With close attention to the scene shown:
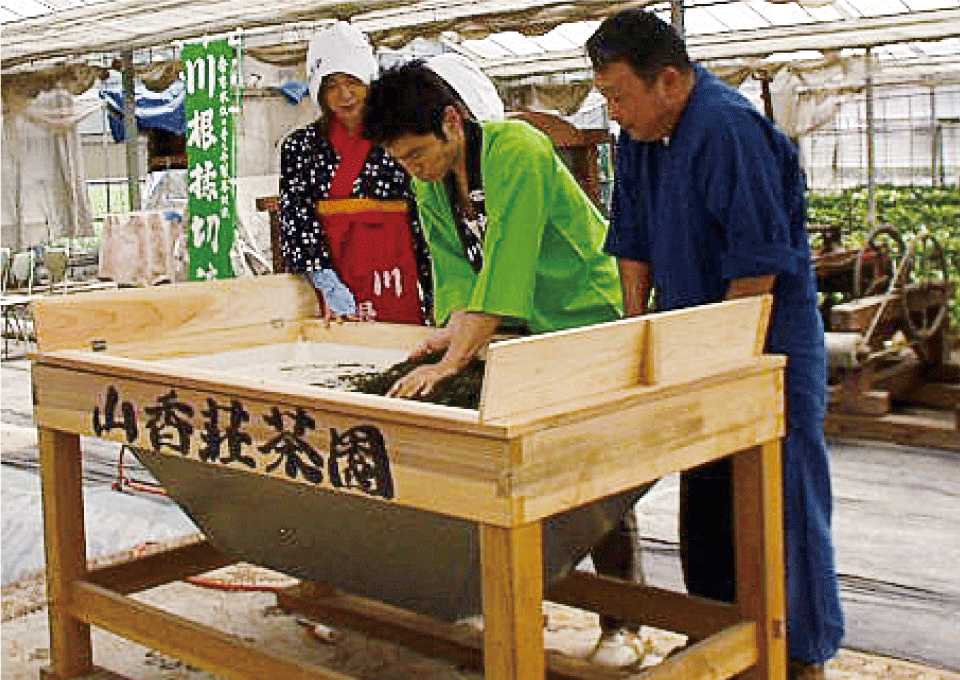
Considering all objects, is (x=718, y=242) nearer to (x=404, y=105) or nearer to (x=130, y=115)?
(x=404, y=105)

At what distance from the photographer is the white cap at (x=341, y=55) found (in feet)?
10.4

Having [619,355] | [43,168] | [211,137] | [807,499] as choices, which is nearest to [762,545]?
[807,499]

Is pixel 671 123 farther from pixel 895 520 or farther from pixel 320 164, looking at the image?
pixel 895 520

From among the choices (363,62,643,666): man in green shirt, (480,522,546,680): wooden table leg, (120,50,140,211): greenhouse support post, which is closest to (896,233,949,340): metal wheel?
(363,62,643,666): man in green shirt

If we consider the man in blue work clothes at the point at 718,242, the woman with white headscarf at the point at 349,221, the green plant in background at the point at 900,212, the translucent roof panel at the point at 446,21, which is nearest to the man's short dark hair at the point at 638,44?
the man in blue work clothes at the point at 718,242

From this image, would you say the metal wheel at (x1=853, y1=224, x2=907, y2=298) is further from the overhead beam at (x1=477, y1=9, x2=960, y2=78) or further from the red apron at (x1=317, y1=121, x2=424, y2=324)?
the red apron at (x1=317, y1=121, x2=424, y2=324)

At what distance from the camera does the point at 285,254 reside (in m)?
3.58

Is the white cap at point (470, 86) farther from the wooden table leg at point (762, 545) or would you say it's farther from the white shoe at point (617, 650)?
the white shoe at point (617, 650)

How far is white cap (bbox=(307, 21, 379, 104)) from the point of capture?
317 cm

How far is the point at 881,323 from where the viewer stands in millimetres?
6277

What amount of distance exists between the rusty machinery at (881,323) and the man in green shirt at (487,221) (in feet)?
10.5

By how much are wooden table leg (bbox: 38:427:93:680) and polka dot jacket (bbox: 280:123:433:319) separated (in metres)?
0.79

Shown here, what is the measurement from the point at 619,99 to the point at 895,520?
8.32 ft

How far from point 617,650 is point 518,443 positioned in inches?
48.2
